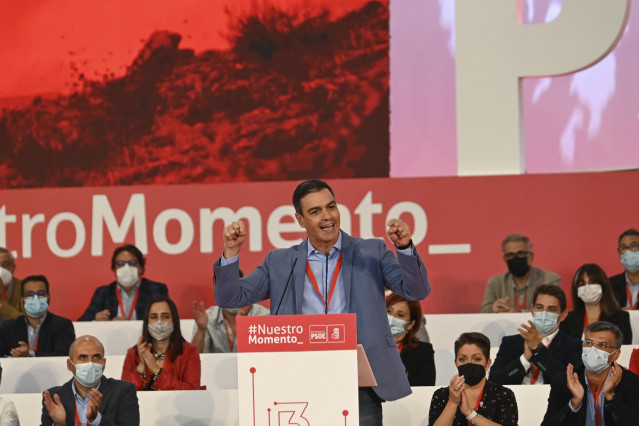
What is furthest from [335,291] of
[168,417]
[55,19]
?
[55,19]

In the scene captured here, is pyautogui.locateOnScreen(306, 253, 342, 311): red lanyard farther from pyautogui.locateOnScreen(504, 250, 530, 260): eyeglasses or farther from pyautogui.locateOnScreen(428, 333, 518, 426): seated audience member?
pyautogui.locateOnScreen(504, 250, 530, 260): eyeglasses

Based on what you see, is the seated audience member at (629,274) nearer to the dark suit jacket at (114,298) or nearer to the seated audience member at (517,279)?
the seated audience member at (517,279)

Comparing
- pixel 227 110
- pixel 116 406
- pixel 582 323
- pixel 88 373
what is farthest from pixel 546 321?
pixel 227 110

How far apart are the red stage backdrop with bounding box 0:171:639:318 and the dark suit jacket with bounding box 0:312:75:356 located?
1.29m

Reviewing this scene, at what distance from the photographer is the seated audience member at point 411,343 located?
16.5 ft

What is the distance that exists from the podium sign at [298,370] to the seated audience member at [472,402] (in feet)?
5.31

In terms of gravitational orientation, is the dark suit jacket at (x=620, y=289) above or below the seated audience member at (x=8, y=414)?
above

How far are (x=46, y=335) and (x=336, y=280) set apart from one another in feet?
11.2

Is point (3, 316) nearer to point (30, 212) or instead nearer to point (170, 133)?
point (30, 212)

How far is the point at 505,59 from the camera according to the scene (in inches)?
277

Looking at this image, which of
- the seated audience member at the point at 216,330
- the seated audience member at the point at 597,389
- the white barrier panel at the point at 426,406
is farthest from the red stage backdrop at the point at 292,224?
the seated audience member at the point at 597,389

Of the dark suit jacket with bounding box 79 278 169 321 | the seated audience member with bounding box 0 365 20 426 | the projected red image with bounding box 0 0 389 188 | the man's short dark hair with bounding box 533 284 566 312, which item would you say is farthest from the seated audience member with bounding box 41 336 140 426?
the projected red image with bounding box 0 0 389 188

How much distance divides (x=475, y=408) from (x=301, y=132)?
412 cm

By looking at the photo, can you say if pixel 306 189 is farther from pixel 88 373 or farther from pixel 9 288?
pixel 9 288
